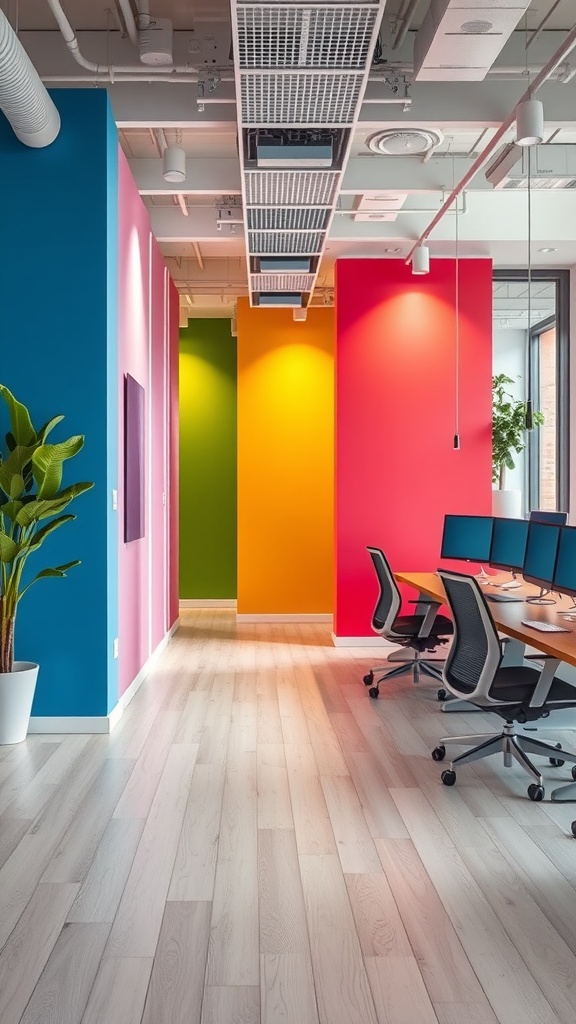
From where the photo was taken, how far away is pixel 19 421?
4738mm

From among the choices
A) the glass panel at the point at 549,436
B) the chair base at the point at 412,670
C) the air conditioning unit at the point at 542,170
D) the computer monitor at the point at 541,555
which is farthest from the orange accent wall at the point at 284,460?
the computer monitor at the point at 541,555

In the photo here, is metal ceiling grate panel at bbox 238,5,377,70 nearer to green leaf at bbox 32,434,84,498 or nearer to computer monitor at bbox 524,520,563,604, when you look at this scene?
green leaf at bbox 32,434,84,498

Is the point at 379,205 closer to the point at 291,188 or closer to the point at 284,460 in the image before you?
the point at 291,188

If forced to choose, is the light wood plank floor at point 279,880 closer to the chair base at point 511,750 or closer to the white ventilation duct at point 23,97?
the chair base at point 511,750

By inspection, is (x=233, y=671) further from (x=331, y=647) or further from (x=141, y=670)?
(x=331, y=647)

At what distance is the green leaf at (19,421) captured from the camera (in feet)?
15.3

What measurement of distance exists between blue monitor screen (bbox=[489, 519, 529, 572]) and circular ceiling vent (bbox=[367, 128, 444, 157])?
2.46 metres

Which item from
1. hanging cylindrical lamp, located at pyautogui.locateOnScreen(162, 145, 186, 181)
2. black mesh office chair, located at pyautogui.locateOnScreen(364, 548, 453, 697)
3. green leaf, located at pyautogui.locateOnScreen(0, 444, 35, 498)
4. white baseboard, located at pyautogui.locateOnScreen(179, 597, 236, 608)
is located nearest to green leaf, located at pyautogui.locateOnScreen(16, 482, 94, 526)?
green leaf, located at pyautogui.locateOnScreen(0, 444, 35, 498)

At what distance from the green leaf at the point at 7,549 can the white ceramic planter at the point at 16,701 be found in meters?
0.62

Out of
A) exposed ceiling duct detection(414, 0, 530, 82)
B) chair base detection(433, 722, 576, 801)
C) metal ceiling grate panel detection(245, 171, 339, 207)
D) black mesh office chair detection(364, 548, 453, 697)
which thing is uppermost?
exposed ceiling duct detection(414, 0, 530, 82)

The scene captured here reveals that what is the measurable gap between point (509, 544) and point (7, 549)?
336 centimetres

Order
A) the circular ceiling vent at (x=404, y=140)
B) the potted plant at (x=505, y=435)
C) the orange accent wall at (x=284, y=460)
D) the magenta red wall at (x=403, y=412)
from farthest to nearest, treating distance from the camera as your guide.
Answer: the orange accent wall at (x=284, y=460) → the potted plant at (x=505, y=435) → the magenta red wall at (x=403, y=412) → the circular ceiling vent at (x=404, y=140)

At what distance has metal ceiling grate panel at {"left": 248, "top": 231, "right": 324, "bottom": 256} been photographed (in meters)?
6.80

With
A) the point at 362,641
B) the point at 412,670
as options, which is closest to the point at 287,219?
the point at 412,670
